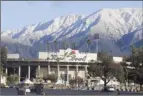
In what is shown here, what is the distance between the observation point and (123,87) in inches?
7082

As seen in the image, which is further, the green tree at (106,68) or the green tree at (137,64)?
the green tree at (106,68)

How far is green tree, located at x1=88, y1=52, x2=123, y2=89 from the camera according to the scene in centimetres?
15559

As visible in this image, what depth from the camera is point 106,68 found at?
6181 inches

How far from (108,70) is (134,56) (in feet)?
109

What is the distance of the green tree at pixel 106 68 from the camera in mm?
155587

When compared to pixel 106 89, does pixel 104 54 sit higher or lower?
higher

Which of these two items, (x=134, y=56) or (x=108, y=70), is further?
(x=108, y=70)

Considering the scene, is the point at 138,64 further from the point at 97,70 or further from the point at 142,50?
the point at 97,70

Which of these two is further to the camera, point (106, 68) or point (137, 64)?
point (106, 68)

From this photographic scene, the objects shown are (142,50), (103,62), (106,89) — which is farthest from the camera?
(103,62)

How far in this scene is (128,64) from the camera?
135 m

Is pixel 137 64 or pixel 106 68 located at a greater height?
pixel 106 68

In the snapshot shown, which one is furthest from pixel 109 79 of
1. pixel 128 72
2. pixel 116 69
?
pixel 128 72

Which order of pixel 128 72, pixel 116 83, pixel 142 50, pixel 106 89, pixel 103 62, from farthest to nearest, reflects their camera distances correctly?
pixel 116 83 < pixel 103 62 < pixel 106 89 < pixel 128 72 < pixel 142 50
